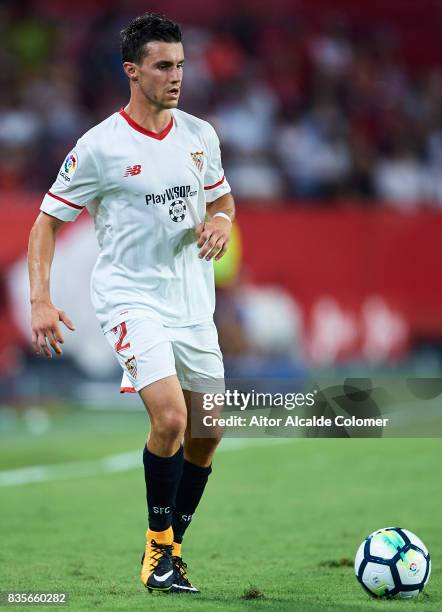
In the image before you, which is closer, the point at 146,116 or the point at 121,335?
the point at 121,335

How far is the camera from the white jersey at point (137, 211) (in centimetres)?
598

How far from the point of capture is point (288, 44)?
20656 mm

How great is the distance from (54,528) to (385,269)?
10.8m

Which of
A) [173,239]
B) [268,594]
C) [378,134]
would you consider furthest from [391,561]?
[378,134]

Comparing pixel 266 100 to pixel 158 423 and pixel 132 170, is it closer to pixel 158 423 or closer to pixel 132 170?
pixel 132 170

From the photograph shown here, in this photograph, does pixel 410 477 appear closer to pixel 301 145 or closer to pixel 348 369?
pixel 348 369

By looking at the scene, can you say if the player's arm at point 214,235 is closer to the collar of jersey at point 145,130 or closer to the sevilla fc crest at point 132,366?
the collar of jersey at point 145,130

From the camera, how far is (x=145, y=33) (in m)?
5.99

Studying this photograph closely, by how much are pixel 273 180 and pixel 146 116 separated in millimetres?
11753

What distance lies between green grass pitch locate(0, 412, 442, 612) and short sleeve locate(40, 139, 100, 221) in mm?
1753

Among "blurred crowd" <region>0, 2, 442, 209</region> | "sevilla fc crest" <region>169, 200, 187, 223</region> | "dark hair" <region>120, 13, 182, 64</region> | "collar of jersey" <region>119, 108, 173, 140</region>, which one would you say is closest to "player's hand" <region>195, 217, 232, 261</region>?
"sevilla fc crest" <region>169, 200, 187, 223</region>

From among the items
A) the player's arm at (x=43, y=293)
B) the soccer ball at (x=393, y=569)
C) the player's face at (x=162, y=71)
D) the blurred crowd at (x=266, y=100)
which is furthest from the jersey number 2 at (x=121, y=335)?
the blurred crowd at (x=266, y=100)

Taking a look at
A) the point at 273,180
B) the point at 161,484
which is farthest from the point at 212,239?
the point at 273,180

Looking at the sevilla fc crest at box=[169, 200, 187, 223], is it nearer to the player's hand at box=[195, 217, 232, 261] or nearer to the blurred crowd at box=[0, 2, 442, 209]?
the player's hand at box=[195, 217, 232, 261]
